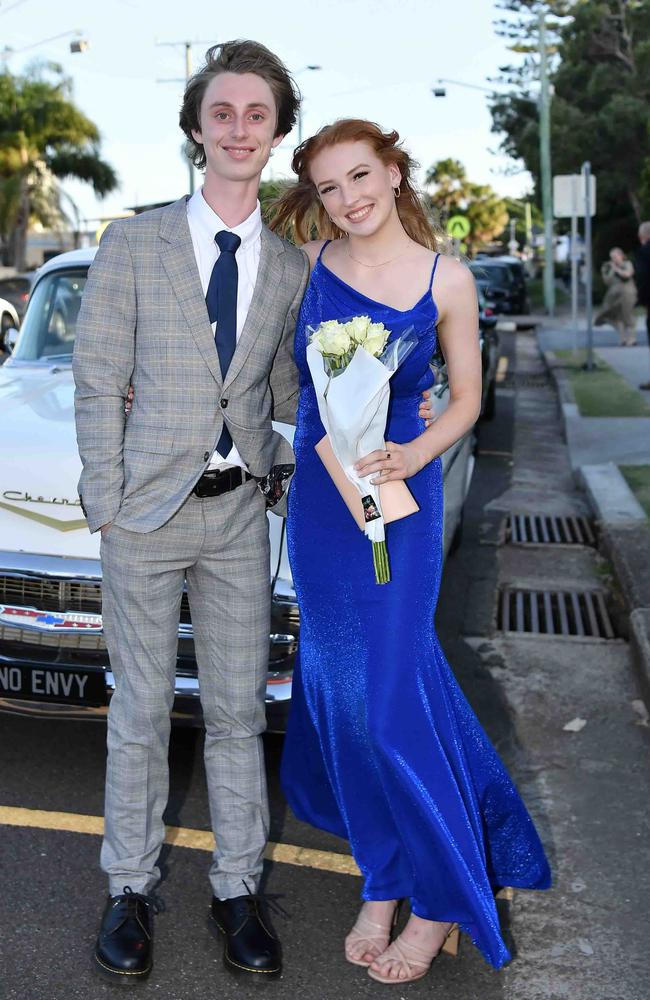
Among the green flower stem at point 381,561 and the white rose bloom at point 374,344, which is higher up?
the white rose bloom at point 374,344

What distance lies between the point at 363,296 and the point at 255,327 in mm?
294

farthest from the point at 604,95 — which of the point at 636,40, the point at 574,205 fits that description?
the point at 574,205

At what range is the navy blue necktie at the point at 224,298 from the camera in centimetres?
304

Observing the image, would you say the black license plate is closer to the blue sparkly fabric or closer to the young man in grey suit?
the young man in grey suit

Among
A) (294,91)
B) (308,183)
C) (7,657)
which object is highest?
(294,91)

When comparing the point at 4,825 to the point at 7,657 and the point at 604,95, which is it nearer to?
the point at 7,657

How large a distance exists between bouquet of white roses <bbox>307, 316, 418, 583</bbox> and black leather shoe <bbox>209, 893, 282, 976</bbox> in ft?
3.20

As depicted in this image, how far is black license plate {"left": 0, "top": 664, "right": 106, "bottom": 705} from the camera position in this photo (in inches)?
154

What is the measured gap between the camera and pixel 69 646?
3986mm

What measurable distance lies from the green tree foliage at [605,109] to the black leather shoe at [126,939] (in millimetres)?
38484

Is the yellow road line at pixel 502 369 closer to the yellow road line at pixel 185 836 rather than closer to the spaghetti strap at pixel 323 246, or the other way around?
the yellow road line at pixel 185 836

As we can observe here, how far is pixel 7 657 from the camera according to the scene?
158 inches

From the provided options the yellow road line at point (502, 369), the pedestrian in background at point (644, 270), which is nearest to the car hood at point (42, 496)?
the pedestrian in background at point (644, 270)

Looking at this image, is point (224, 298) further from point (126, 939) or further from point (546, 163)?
point (546, 163)
